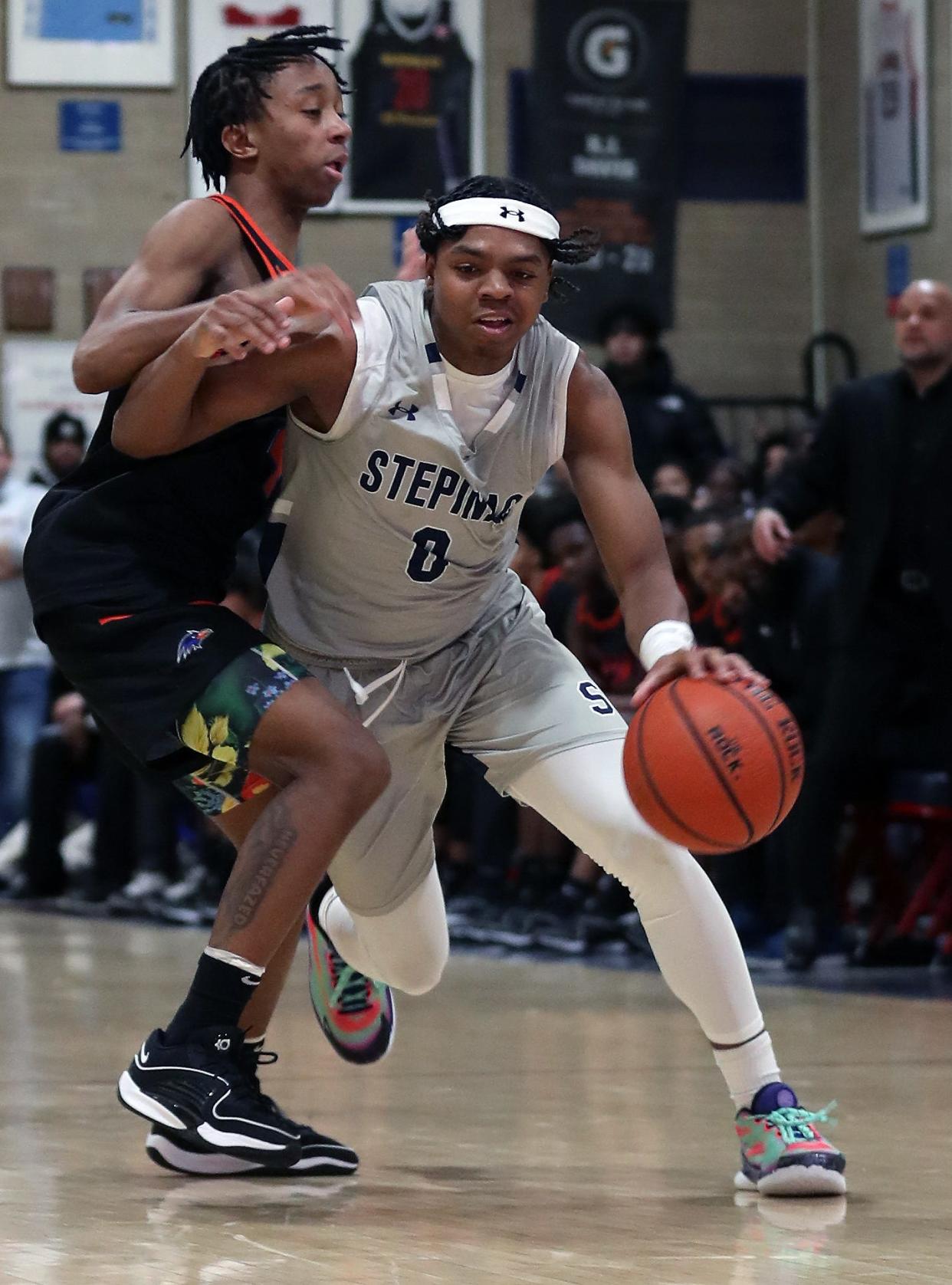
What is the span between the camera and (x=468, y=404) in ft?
12.5

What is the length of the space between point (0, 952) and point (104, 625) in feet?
14.2

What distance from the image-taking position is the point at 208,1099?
365cm

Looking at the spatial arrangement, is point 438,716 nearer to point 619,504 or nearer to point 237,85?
point 619,504

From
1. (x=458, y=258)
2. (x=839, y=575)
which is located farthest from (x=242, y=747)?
(x=839, y=575)

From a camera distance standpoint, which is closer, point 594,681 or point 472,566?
point 472,566

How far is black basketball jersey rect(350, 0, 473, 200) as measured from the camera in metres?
13.2

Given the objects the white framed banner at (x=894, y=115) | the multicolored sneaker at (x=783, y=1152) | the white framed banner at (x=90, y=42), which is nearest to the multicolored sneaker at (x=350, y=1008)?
the multicolored sneaker at (x=783, y=1152)

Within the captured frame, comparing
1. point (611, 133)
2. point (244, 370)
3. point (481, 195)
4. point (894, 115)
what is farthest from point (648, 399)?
point (244, 370)

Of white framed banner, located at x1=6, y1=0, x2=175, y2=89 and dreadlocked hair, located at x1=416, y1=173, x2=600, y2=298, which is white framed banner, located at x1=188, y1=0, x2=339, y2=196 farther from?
dreadlocked hair, located at x1=416, y1=173, x2=600, y2=298

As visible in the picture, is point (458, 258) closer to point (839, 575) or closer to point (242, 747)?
point (242, 747)

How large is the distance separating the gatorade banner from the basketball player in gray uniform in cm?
952

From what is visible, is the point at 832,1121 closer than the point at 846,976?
Yes

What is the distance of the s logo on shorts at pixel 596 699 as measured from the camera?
3908 millimetres

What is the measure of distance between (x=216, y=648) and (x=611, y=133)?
1006 cm
